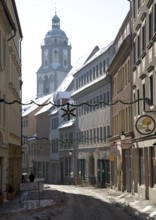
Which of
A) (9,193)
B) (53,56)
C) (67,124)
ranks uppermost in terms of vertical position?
(53,56)

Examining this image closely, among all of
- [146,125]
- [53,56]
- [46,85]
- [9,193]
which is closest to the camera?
[146,125]

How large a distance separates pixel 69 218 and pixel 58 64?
511 feet

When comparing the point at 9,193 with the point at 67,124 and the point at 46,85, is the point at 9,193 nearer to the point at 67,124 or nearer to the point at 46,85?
the point at 67,124

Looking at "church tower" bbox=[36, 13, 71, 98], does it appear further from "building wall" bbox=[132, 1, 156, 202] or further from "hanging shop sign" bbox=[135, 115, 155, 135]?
"hanging shop sign" bbox=[135, 115, 155, 135]

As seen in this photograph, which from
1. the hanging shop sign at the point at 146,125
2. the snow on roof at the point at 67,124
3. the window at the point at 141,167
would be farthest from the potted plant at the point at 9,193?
the snow on roof at the point at 67,124

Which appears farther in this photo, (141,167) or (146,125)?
(141,167)

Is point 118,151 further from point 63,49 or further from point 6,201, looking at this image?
point 63,49

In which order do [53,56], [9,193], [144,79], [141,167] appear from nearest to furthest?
1. [144,79]
2. [9,193]
3. [141,167]
4. [53,56]

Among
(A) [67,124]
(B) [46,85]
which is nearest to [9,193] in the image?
(A) [67,124]

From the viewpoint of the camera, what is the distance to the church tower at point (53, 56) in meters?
176

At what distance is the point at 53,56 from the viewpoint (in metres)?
180

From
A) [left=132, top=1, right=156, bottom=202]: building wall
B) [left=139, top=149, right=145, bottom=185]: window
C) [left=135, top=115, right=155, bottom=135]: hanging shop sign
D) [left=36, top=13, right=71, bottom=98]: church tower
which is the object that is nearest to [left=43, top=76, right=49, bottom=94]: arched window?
[left=36, top=13, right=71, bottom=98]: church tower

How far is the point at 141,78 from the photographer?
33562 mm

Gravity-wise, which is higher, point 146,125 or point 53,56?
point 53,56
